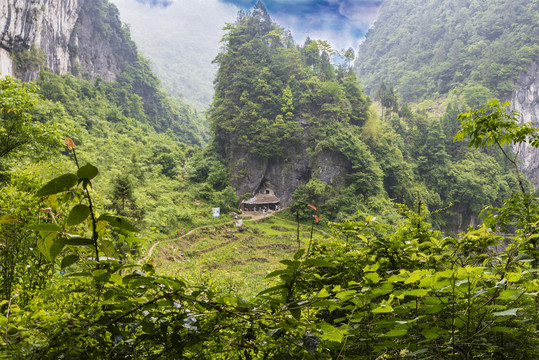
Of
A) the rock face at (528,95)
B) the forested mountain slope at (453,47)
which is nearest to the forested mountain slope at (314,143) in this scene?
the rock face at (528,95)

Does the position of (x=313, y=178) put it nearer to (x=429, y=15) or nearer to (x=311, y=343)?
(x=311, y=343)

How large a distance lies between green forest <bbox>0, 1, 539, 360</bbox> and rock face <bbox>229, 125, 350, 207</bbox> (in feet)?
1.40

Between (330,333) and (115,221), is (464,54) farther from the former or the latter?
(115,221)

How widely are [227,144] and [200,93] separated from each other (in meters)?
43.4

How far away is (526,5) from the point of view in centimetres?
3397

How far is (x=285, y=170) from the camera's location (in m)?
21.9

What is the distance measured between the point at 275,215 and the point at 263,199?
1.69 metres

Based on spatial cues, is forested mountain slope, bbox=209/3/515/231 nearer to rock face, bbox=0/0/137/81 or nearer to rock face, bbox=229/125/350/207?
rock face, bbox=229/125/350/207

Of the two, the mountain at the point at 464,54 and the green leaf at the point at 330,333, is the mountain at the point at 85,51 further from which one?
the mountain at the point at 464,54

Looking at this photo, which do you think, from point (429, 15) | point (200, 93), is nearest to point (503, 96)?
point (429, 15)

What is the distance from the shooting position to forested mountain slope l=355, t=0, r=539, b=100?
30750 mm

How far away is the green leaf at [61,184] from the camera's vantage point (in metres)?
0.47

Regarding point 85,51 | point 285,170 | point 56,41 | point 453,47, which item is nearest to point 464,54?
point 453,47

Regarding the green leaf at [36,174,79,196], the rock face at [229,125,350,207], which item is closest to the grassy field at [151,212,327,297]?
the rock face at [229,125,350,207]
